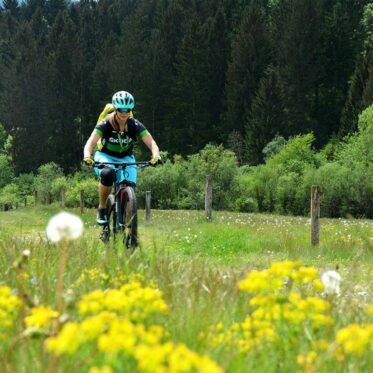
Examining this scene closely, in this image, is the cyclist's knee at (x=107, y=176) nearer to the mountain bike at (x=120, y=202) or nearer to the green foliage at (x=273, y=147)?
the mountain bike at (x=120, y=202)

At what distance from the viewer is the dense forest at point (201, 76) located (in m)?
64.8

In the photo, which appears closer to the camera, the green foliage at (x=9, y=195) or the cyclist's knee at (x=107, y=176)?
the cyclist's knee at (x=107, y=176)

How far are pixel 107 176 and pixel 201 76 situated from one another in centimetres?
6825

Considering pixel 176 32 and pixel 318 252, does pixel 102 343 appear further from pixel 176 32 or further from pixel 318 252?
pixel 176 32

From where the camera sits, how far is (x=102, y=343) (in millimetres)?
1377

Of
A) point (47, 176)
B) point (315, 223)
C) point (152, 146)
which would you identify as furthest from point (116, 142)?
point (47, 176)

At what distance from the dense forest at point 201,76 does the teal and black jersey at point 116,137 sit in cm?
5115

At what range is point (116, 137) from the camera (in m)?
8.02

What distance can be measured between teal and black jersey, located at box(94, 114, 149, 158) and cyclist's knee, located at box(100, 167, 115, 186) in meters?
0.44

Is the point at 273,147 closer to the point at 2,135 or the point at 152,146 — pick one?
the point at 2,135

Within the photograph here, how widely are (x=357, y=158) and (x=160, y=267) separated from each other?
38.6 metres

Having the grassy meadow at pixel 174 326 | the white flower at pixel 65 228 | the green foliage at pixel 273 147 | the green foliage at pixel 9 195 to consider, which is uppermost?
the green foliage at pixel 273 147

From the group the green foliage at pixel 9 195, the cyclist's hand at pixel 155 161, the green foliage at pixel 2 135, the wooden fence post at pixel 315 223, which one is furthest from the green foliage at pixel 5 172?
the cyclist's hand at pixel 155 161

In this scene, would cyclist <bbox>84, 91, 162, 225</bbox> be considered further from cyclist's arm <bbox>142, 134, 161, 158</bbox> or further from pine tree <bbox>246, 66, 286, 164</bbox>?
pine tree <bbox>246, 66, 286, 164</bbox>
